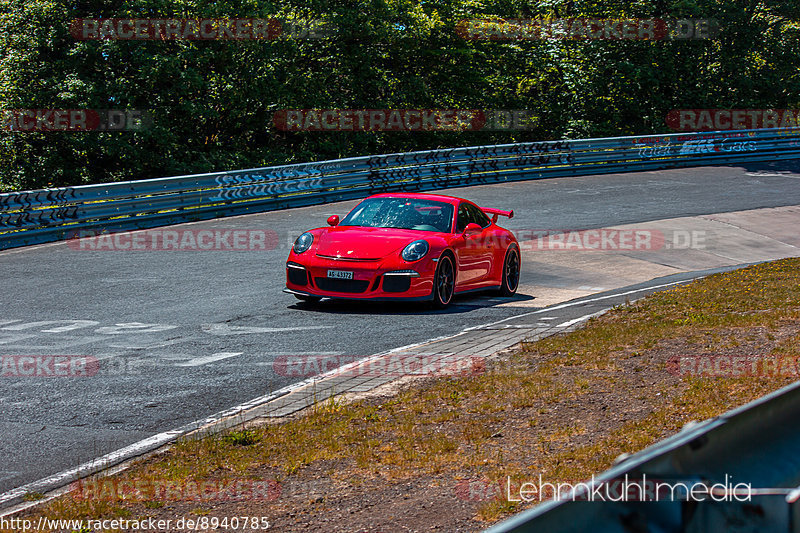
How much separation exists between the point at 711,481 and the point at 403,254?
26.4 feet

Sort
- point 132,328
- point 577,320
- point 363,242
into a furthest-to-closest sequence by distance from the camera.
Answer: point 363,242
point 577,320
point 132,328

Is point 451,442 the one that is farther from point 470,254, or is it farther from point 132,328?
point 470,254

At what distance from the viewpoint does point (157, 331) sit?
375 inches

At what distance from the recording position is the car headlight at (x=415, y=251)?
10.8 meters

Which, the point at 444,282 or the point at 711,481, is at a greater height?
the point at 711,481

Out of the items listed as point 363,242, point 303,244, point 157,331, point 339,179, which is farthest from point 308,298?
point 339,179

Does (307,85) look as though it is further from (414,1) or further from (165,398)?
(165,398)

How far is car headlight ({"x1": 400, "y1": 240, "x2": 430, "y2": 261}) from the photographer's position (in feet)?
35.5

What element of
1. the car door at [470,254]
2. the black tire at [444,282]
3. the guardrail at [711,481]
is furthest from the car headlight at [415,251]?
the guardrail at [711,481]

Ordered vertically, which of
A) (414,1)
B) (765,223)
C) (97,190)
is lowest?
(765,223)

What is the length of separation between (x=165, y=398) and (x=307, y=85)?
24.9 metres

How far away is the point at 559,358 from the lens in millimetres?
8086

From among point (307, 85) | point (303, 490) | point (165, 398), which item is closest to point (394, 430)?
point (303, 490)

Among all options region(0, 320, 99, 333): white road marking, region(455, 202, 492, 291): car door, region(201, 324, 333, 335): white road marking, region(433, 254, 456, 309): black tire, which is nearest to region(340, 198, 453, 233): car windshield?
region(455, 202, 492, 291): car door
